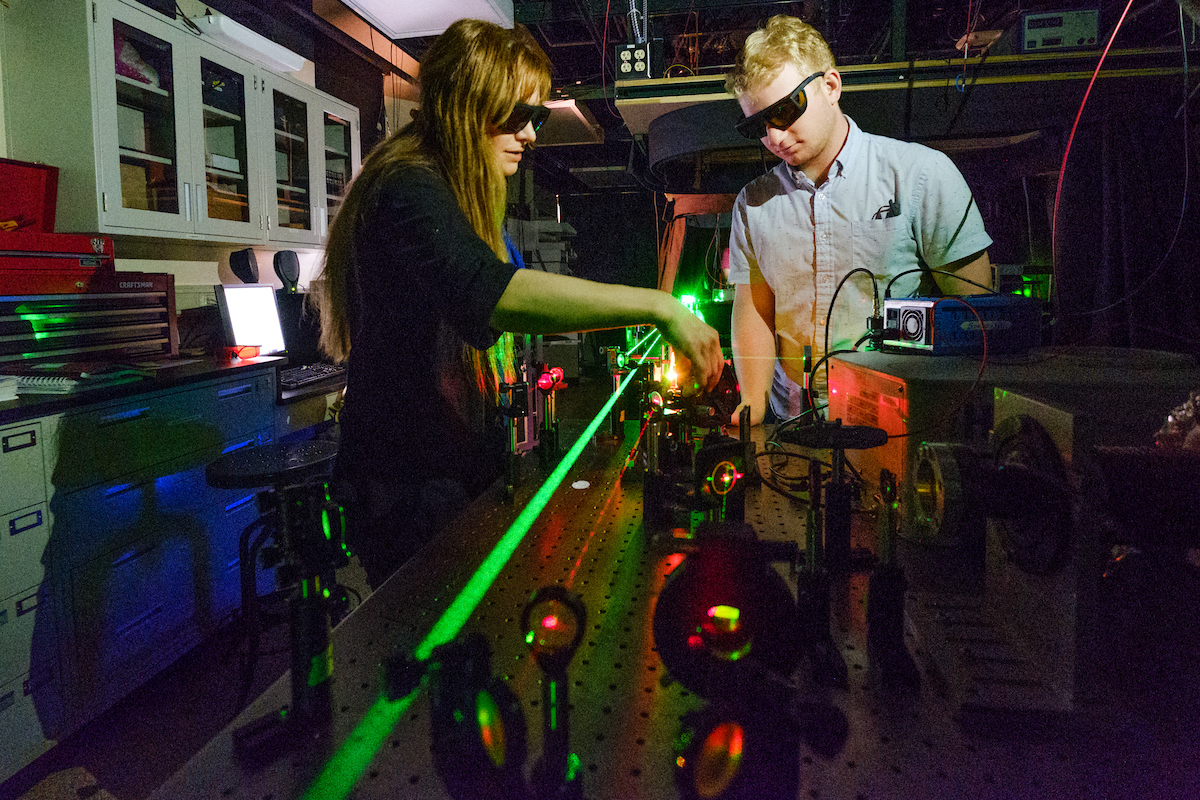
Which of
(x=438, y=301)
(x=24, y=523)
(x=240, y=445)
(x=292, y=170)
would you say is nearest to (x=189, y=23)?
(x=292, y=170)

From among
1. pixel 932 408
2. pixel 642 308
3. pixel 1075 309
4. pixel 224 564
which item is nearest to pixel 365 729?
pixel 642 308

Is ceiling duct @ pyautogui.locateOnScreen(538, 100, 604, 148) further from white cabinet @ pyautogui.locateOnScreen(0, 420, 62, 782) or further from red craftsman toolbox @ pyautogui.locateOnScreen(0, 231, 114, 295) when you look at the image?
white cabinet @ pyautogui.locateOnScreen(0, 420, 62, 782)

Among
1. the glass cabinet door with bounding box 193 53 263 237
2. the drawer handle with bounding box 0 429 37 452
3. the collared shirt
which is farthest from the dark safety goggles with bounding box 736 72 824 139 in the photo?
the glass cabinet door with bounding box 193 53 263 237

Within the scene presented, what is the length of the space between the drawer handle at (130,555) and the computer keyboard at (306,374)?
964 millimetres

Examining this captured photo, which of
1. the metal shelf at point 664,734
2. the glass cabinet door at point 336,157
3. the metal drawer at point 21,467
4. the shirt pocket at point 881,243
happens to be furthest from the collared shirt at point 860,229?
the glass cabinet door at point 336,157

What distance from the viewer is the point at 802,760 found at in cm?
50

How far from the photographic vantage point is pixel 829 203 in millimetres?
1553

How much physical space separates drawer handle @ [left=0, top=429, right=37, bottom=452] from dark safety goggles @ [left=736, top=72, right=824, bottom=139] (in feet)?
6.55

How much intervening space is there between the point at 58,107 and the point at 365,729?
287 cm

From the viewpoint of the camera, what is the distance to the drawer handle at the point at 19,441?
171 cm

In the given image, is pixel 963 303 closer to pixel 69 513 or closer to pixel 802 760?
pixel 802 760

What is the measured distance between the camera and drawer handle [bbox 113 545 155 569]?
2.09m

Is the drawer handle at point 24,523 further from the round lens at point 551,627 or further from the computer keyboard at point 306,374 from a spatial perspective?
the round lens at point 551,627

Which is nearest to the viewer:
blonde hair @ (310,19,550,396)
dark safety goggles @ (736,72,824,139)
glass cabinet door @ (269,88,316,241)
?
blonde hair @ (310,19,550,396)
